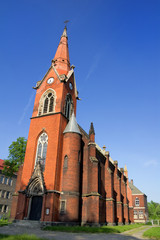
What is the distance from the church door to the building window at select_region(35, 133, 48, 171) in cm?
384

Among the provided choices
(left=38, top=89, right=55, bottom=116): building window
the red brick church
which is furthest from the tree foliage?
(left=38, top=89, right=55, bottom=116): building window

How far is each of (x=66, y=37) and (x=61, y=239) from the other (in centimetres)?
3674

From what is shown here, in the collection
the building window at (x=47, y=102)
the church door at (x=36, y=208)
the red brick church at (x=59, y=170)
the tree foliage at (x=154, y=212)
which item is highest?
the building window at (x=47, y=102)

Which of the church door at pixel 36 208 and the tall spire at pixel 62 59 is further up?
the tall spire at pixel 62 59

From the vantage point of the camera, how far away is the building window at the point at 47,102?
28656 millimetres

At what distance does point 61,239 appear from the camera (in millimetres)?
12062

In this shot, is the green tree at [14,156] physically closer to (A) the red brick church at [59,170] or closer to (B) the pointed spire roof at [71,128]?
(A) the red brick church at [59,170]

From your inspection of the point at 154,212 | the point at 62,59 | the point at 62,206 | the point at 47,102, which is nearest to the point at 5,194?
the point at 47,102

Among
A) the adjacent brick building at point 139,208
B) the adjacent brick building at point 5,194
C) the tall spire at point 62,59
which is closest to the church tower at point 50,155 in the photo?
the tall spire at point 62,59

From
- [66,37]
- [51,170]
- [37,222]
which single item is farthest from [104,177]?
[66,37]

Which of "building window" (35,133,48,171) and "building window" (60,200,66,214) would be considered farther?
"building window" (35,133,48,171)

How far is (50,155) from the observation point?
954 inches

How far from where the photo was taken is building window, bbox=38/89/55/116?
94.0ft

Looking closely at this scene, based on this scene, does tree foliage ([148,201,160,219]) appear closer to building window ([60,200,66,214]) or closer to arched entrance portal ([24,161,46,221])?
building window ([60,200,66,214])
